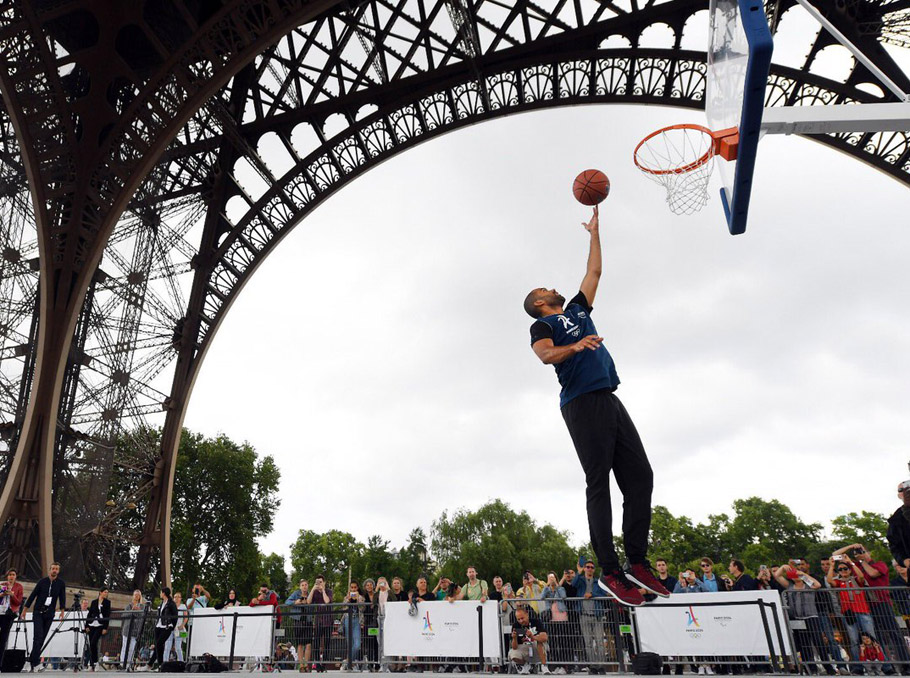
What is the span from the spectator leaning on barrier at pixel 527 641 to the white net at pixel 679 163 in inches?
199

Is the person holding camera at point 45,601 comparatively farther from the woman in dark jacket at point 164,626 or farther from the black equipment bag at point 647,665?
the black equipment bag at point 647,665

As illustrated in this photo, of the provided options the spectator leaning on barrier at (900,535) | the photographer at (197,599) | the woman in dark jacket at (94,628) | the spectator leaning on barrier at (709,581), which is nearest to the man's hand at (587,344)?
the spectator leaning on barrier at (900,535)

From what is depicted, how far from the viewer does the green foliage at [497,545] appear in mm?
48094

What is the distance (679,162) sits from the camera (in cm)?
598

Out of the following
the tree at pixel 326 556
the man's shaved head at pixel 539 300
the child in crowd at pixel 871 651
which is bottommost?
the child in crowd at pixel 871 651

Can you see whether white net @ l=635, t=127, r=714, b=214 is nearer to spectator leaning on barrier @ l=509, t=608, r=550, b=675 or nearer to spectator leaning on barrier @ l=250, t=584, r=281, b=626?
spectator leaning on barrier @ l=509, t=608, r=550, b=675

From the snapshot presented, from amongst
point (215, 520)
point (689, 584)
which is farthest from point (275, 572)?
point (689, 584)

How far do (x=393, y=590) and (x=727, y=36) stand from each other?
985 cm

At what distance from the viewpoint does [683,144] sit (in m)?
5.91

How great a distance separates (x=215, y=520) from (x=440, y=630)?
35231 mm

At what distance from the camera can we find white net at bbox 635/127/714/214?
5.77 m

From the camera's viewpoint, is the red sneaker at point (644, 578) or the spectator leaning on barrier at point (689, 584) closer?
the red sneaker at point (644, 578)

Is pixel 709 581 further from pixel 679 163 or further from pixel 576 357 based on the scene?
pixel 576 357

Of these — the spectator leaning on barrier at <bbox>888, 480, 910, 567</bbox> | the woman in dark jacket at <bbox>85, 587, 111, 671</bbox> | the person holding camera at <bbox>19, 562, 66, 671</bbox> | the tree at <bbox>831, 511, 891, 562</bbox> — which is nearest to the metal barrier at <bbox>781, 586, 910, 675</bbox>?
the spectator leaning on barrier at <bbox>888, 480, 910, 567</bbox>
